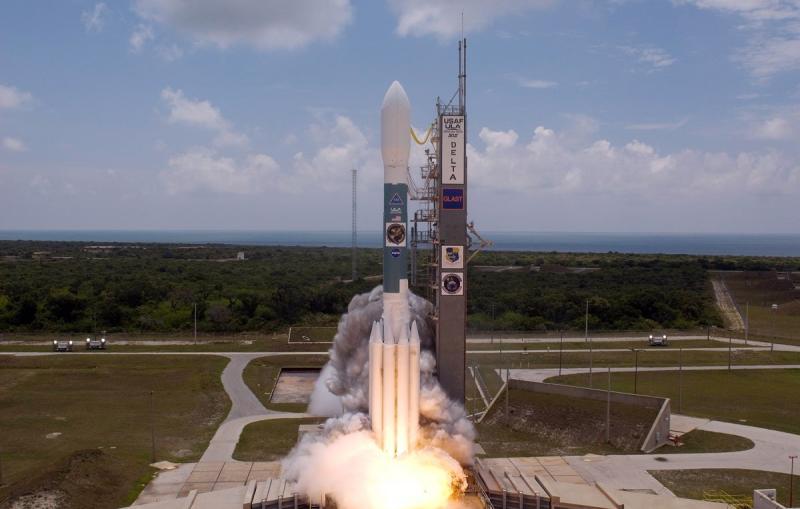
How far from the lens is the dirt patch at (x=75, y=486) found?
1055 inches

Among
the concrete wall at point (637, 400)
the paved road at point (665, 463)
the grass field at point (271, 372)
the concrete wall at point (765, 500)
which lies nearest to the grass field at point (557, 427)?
the concrete wall at point (637, 400)

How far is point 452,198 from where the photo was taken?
102 feet

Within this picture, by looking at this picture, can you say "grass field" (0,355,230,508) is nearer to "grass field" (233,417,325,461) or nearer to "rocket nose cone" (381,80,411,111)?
"grass field" (233,417,325,461)

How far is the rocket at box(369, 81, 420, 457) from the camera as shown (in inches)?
1024

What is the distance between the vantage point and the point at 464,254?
31344 mm

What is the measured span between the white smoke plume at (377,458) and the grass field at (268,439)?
5248mm

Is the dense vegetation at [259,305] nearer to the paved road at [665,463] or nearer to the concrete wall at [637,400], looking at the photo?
the concrete wall at [637,400]

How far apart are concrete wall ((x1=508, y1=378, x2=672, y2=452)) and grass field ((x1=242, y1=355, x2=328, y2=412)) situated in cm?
1551

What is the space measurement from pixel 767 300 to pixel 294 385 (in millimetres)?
76889

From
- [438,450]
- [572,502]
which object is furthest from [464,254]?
[572,502]

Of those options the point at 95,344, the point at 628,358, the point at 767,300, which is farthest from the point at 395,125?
the point at 767,300

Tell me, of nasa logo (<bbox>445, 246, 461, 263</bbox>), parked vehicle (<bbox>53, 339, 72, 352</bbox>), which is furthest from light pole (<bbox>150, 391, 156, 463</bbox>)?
parked vehicle (<bbox>53, 339, 72, 352</bbox>)

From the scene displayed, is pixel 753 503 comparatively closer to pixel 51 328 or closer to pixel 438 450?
pixel 438 450

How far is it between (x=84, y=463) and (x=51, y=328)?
151ft
